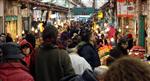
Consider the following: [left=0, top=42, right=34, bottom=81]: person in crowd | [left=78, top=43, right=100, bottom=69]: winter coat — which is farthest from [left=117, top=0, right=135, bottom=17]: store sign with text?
[left=0, top=42, right=34, bottom=81]: person in crowd

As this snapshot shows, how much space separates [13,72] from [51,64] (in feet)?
5.92

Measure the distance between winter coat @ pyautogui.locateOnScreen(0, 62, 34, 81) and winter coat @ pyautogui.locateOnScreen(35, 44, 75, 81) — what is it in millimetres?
1553

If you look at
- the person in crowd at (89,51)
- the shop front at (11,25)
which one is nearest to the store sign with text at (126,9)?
the shop front at (11,25)

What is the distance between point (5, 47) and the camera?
16.9ft

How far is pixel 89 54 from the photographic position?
976 cm

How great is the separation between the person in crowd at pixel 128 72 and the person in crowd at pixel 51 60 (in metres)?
3.53

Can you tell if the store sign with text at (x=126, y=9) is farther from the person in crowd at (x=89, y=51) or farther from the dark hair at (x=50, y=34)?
the dark hair at (x=50, y=34)

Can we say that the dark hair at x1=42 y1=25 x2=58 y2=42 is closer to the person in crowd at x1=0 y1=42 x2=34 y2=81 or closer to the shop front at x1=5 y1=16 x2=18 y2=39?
the person in crowd at x1=0 y1=42 x2=34 y2=81

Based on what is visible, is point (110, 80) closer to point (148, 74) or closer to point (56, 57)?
point (148, 74)

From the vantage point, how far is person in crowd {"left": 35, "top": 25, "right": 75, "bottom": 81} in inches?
263

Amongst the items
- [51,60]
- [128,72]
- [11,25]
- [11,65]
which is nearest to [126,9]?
[11,25]

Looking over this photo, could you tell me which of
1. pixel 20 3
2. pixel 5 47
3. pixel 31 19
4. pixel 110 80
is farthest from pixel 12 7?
pixel 110 80

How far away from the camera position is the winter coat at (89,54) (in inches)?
378

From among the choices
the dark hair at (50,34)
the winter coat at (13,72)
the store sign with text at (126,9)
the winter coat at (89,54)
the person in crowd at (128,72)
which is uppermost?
the store sign with text at (126,9)
